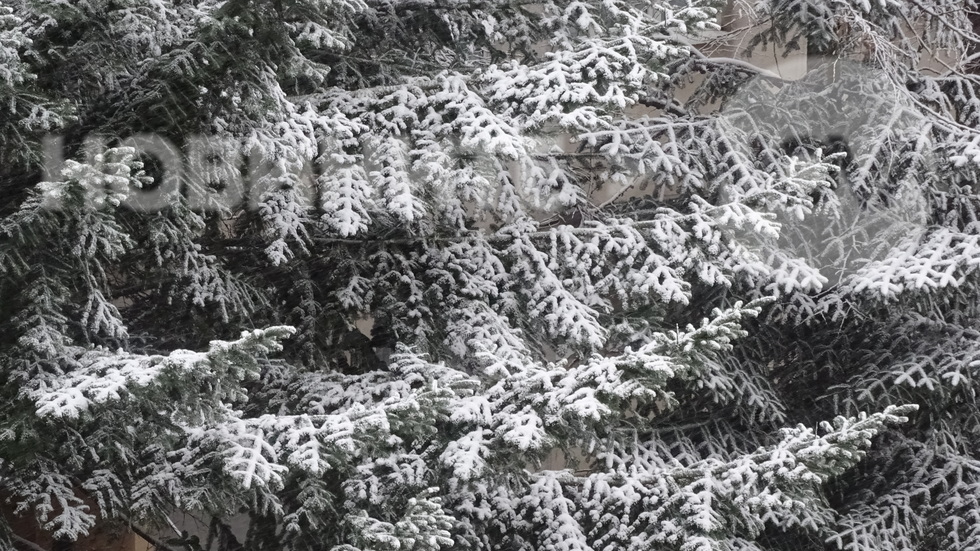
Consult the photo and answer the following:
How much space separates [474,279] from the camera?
5.32 metres

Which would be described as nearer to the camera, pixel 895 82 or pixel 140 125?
pixel 140 125

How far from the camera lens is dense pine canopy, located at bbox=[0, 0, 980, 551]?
3559mm

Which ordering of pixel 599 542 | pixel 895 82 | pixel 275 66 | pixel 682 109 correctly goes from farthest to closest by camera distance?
pixel 682 109
pixel 895 82
pixel 599 542
pixel 275 66

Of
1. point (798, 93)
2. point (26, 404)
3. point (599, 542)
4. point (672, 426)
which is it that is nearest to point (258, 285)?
point (26, 404)

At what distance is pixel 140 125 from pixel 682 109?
4136 millimetres

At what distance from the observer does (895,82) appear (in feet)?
19.3

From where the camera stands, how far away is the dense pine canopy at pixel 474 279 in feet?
11.7

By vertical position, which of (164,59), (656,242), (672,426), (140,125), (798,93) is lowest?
(672,426)

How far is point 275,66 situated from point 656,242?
2.50m

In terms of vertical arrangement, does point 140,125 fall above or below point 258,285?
above

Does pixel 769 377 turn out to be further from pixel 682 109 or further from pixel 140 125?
pixel 140 125

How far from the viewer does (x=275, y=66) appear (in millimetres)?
3748

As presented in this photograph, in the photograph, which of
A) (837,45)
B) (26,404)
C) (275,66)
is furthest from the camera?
(837,45)

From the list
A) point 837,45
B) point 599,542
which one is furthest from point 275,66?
point 837,45
